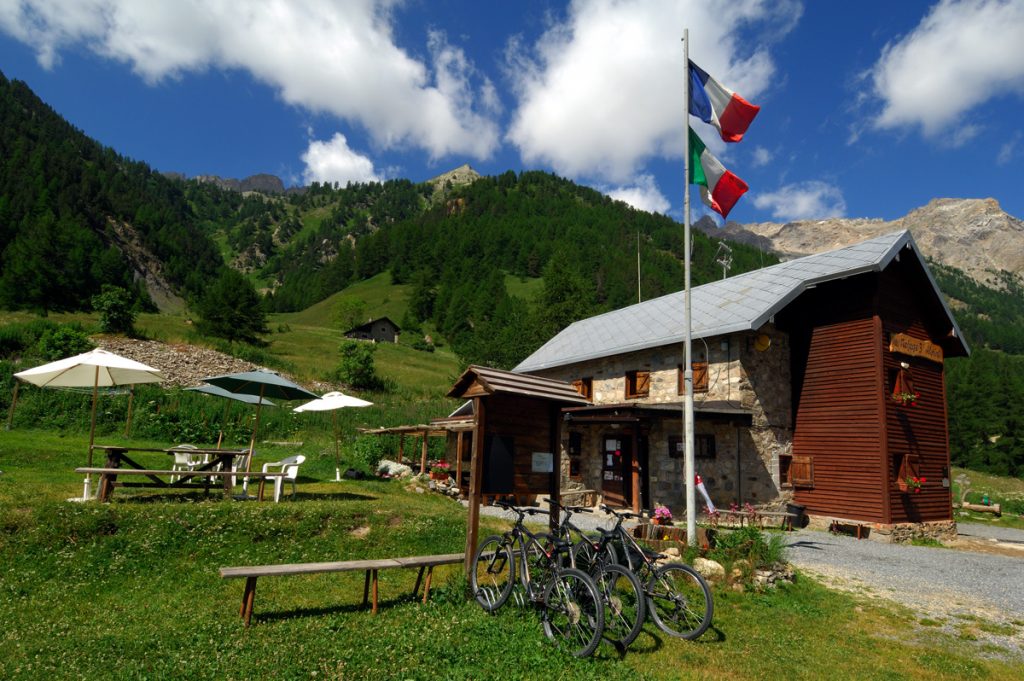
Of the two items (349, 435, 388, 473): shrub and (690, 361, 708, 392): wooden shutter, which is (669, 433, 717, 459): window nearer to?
(690, 361, 708, 392): wooden shutter

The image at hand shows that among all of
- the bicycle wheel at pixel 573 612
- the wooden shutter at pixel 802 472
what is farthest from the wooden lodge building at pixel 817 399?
the bicycle wheel at pixel 573 612

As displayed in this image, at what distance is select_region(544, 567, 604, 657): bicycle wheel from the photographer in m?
5.45

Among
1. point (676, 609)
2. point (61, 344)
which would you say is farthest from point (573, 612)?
point (61, 344)

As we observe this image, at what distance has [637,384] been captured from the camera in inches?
795

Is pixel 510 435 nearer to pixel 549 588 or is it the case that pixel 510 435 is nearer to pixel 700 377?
pixel 549 588

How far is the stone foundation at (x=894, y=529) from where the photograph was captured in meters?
15.3

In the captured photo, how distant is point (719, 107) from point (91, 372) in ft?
45.6

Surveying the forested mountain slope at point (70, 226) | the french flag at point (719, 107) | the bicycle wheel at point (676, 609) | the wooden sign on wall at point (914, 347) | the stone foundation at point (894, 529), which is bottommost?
the stone foundation at point (894, 529)

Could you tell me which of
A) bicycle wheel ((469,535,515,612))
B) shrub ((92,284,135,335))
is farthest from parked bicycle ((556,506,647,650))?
shrub ((92,284,135,335))

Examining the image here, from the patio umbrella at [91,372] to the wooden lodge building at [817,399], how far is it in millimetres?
11182

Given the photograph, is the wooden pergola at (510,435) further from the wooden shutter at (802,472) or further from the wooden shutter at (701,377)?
the wooden shutter at (802,472)

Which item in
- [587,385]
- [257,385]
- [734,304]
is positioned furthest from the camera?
[587,385]

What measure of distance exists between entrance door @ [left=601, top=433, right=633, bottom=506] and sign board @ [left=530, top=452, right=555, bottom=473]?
12.5m

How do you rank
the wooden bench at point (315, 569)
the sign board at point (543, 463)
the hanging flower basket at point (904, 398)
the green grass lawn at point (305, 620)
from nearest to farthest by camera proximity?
the green grass lawn at point (305, 620)
the wooden bench at point (315, 569)
the sign board at point (543, 463)
the hanging flower basket at point (904, 398)
